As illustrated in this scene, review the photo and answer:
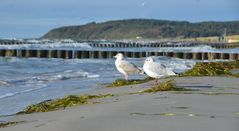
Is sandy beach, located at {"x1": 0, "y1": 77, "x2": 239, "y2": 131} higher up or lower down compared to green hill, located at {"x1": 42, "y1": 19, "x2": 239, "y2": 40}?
lower down

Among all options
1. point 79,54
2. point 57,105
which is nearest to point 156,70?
point 57,105

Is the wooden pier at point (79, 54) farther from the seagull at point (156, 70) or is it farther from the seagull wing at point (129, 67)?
the seagull at point (156, 70)

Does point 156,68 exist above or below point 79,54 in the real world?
below

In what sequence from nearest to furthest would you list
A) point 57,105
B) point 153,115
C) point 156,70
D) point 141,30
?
1. point 153,115
2. point 57,105
3. point 156,70
4. point 141,30

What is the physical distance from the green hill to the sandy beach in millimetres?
146976

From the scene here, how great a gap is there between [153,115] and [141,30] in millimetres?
157424

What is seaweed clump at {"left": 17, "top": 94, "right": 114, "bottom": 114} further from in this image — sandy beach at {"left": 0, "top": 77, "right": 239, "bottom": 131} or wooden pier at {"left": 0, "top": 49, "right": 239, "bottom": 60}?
wooden pier at {"left": 0, "top": 49, "right": 239, "bottom": 60}

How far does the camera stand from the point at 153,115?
4.68 meters

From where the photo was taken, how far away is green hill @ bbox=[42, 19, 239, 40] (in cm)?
15625

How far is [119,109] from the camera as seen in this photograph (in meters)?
5.15

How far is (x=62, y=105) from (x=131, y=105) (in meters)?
1.28

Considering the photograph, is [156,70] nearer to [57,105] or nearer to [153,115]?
[57,105]

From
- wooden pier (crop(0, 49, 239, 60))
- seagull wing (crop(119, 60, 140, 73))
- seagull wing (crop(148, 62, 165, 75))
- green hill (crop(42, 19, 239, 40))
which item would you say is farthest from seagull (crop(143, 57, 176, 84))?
green hill (crop(42, 19, 239, 40))

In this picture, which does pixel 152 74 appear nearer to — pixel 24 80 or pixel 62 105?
pixel 62 105
